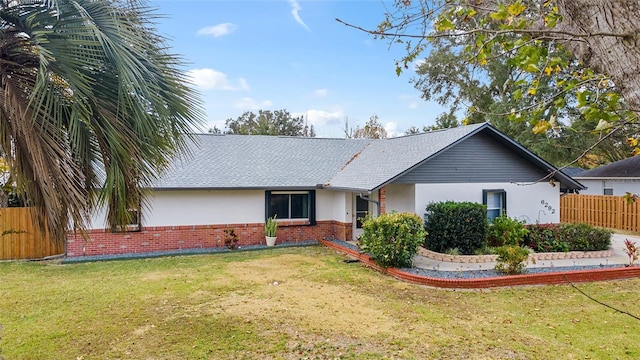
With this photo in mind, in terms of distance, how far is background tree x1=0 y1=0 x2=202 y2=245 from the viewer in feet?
13.8

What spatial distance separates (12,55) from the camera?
4.71 meters

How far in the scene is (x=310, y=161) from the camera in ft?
57.3

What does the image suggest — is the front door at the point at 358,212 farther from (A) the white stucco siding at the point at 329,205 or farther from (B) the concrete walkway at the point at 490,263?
(B) the concrete walkway at the point at 490,263

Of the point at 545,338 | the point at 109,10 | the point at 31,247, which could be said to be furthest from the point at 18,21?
the point at 31,247

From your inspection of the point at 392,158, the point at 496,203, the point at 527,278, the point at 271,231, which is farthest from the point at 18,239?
the point at 496,203

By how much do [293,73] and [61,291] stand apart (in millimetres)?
14850

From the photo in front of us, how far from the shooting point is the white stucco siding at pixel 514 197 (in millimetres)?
13422

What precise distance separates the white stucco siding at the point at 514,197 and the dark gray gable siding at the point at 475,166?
0.22m

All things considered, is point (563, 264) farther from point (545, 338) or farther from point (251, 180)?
point (251, 180)

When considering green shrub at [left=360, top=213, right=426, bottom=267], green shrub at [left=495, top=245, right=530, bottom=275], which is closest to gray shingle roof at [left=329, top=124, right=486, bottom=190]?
green shrub at [left=360, top=213, right=426, bottom=267]

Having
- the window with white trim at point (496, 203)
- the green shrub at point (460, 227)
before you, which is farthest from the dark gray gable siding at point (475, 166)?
the green shrub at point (460, 227)

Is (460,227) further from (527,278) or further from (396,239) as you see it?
(527,278)

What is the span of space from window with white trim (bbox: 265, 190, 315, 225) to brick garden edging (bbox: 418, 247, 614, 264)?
16.2 feet

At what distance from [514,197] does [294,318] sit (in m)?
10.7
